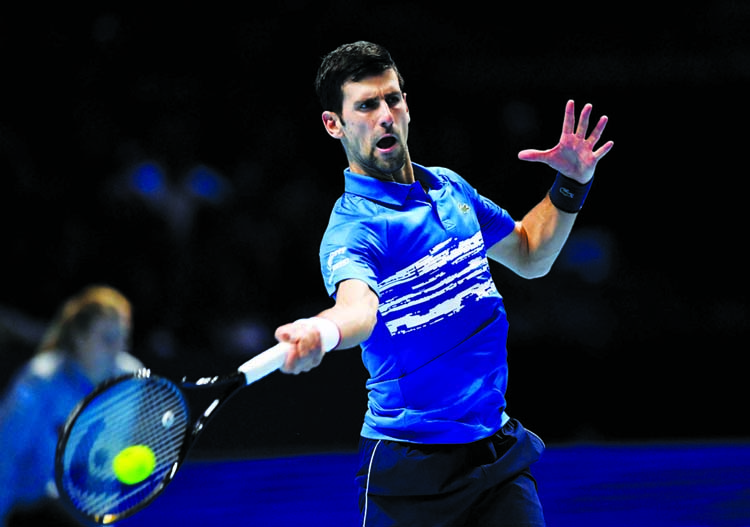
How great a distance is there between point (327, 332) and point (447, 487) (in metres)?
0.66

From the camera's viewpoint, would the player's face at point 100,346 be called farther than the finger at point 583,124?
Yes

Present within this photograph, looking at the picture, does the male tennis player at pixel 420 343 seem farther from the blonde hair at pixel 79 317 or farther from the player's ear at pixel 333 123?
the blonde hair at pixel 79 317

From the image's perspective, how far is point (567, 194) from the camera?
3.41 m

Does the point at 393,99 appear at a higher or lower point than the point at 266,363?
higher

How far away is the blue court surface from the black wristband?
1.82 metres

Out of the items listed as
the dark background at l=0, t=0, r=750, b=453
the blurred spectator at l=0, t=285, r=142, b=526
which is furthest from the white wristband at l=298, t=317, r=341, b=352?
the dark background at l=0, t=0, r=750, b=453

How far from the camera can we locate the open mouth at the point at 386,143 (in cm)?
301

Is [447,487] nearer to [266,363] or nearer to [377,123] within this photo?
[266,363]

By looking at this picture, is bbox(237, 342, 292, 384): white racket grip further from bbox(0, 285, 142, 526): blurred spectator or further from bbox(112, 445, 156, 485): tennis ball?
bbox(0, 285, 142, 526): blurred spectator

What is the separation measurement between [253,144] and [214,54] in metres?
0.76

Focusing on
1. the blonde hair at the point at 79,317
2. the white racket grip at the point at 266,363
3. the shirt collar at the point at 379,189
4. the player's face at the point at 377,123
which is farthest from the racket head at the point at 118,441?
the blonde hair at the point at 79,317

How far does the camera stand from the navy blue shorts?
9.25 ft

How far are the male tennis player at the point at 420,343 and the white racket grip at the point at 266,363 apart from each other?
15.3 inches

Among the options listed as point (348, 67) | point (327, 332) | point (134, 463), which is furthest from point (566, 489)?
point (327, 332)
